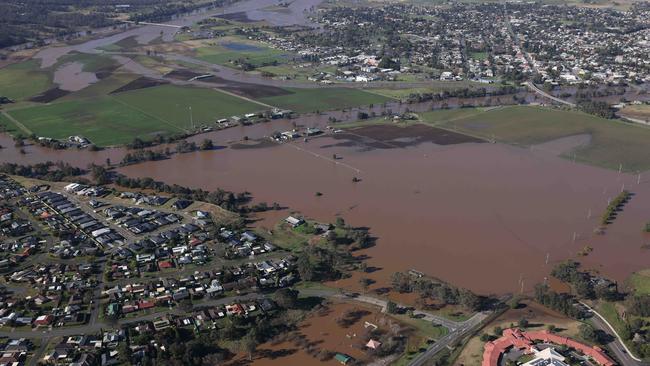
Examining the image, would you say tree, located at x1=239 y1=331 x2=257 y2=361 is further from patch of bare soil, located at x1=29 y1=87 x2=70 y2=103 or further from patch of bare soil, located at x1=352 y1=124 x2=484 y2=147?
patch of bare soil, located at x1=29 y1=87 x2=70 y2=103

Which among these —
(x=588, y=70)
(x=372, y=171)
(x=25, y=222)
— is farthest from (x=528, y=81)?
(x=25, y=222)

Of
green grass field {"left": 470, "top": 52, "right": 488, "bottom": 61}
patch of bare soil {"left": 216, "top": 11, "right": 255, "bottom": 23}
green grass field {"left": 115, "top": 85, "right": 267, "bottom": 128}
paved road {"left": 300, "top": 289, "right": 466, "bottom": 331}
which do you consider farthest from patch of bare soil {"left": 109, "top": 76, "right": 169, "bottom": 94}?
patch of bare soil {"left": 216, "top": 11, "right": 255, "bottom": 23}

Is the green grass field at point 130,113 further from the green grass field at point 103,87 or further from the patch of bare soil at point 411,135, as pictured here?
the patch of bare soil at point 411,135

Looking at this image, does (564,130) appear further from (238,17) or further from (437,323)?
(238,17)

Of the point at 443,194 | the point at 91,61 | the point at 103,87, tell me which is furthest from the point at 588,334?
the point at 91,61

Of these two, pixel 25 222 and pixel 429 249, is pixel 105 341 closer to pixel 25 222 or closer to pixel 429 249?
pixel 25 222
